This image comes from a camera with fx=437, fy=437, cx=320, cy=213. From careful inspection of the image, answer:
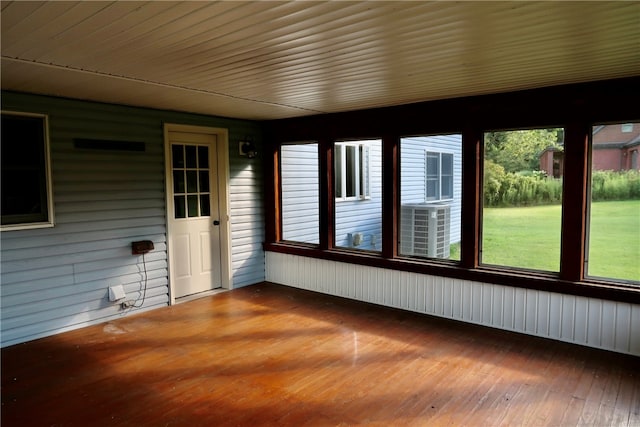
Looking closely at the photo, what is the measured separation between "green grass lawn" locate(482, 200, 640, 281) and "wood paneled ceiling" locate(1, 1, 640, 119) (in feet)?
3.92

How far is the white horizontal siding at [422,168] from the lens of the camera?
4.70m

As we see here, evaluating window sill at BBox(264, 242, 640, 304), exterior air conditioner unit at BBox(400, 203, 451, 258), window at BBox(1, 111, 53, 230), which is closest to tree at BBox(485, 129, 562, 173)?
exterior air conditioner unit at BBox(400, 203, 451, 258)

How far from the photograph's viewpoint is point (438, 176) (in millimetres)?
4988

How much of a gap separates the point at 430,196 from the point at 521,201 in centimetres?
107

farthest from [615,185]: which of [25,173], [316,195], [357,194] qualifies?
[25,173]

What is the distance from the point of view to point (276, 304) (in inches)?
211

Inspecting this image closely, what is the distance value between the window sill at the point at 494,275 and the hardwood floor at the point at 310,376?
501 millimetres

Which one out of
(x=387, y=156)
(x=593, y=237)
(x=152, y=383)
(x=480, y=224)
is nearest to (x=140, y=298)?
(x=152, y=383)

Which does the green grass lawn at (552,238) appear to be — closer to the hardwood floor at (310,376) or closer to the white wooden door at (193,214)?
the hardwood floor at (310,376)

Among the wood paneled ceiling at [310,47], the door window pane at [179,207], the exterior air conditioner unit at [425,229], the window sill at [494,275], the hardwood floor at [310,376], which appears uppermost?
the wood paneled ceiling at [310,47]

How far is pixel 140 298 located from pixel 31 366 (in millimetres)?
1494

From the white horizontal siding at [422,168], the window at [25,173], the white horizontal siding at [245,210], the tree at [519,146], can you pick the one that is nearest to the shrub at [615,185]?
the tree at [519,146]

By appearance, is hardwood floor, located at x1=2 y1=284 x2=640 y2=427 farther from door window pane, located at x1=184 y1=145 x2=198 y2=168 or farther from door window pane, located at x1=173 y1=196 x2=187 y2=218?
door window pane, located at x1=184 y1=145 x2=198 y2=168

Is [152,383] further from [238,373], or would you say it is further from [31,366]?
[31,366]
